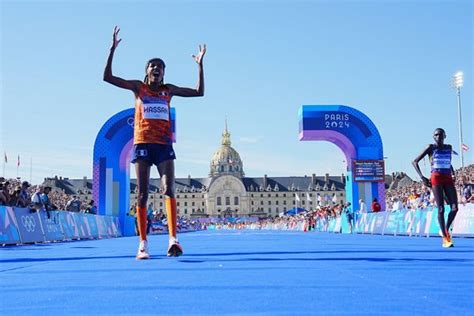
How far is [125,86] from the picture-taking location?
723cm


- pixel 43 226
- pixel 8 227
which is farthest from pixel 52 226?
pixel 8 227

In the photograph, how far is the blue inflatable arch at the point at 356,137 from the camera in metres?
30.9

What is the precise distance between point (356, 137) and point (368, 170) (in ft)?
6.07

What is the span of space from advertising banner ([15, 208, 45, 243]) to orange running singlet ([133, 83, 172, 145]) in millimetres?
10224

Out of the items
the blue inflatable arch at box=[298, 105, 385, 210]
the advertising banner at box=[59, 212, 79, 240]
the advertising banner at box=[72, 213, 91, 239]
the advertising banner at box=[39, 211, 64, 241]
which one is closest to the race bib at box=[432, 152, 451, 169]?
the advertising banner at box=[39, 211, 64, 241]

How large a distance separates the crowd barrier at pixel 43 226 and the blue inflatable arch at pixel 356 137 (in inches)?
464

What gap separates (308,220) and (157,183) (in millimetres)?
152101

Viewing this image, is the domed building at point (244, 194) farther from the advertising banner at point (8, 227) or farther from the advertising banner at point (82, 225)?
the advertising banner at point (8, 227)

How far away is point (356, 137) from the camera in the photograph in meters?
31.5

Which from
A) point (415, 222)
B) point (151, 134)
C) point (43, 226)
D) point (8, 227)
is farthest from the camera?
point (415, 222)

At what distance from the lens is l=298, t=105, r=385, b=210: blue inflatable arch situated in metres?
30.9

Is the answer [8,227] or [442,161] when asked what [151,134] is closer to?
[442,161]

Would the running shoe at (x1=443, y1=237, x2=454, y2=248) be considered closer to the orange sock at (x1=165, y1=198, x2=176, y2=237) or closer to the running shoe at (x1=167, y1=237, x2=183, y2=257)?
the running shoe at (x1=167, y1=237, x2=183, y2=257)

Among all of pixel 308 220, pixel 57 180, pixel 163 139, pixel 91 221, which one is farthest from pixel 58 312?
pixel 57 180
